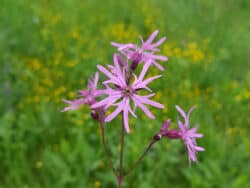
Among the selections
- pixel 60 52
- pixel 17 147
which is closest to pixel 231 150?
pixel 17 147

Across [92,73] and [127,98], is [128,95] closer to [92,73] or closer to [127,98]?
[127,98]

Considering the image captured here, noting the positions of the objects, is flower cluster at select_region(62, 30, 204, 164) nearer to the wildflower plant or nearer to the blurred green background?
the wildflower plant

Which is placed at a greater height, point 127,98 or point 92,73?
point 92,73

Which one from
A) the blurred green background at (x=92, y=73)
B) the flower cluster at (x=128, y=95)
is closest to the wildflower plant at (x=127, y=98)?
the flower cluster at (x=128, y=95)

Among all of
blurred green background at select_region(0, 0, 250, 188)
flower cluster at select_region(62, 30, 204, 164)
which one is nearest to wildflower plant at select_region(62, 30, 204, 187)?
flower cluster at select_region(62, 30, 204, 164)

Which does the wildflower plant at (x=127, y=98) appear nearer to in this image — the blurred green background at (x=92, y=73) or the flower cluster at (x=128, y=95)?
the flower cluster at (x=128, y=95)

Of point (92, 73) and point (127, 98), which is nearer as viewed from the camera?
point (127, 98)

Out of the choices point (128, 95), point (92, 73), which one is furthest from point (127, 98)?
point (92, 73)

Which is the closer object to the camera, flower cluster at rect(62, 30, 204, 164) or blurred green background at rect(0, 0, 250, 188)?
flower cluster at rect(62, 30, 204, 164)
